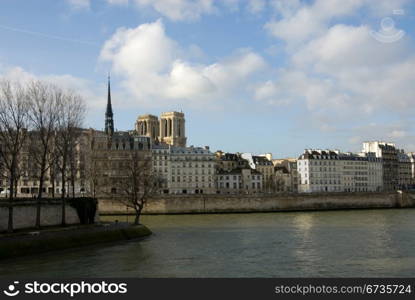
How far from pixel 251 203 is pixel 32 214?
5485cm

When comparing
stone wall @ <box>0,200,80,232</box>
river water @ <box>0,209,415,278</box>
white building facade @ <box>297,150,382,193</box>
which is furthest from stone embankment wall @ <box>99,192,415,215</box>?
river water @ <box>0,209,415,278</box>

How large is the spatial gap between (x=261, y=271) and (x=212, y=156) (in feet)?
298

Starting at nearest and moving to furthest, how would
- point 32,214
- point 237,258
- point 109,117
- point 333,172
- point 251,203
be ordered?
1. point 237,258
2. point 32,214
3. point 251,203
4. point 109,117
5. point 333,172

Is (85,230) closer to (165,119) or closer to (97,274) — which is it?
(97,274)

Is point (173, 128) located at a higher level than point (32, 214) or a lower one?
higher

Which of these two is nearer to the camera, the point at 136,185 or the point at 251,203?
the point at 136,185

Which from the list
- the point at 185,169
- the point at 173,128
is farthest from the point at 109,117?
the point at 173,128

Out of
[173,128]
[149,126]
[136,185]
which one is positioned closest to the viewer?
[136,185]

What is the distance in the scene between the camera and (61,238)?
121 feet

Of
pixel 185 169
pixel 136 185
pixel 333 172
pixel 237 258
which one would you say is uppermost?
pixel 333 172

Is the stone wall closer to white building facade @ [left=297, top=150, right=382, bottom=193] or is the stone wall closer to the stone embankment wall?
the stone embankment wall

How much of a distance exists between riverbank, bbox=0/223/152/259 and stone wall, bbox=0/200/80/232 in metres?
2.43

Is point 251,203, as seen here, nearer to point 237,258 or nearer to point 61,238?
point 61,238

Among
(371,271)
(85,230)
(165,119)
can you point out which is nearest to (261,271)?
(371,271)
